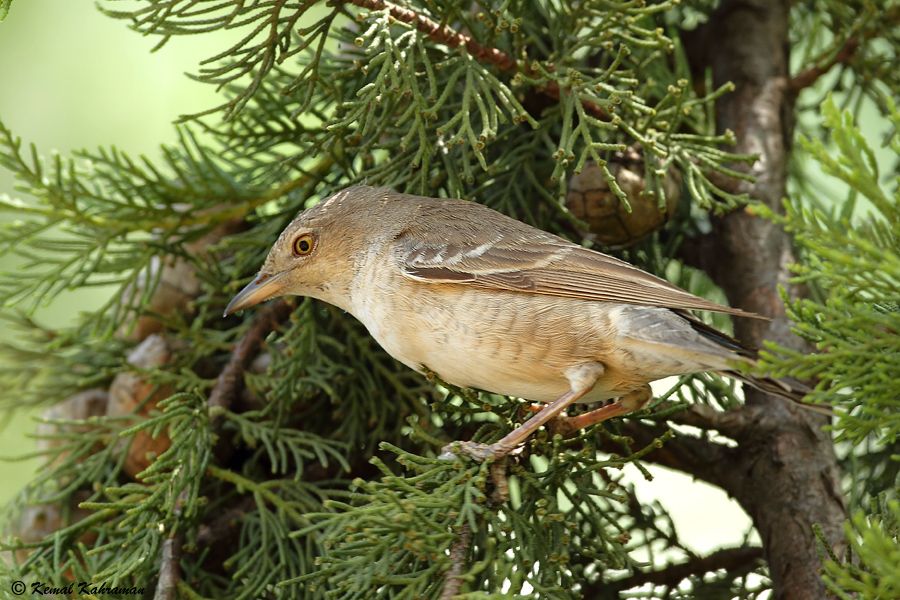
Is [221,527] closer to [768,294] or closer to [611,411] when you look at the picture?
[611,411]

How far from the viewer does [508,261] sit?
3406 mm

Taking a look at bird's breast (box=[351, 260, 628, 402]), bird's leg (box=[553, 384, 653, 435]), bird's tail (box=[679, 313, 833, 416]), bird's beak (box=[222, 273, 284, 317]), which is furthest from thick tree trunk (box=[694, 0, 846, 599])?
Answer: bird's beak (box=[222, 273, 284, 317])

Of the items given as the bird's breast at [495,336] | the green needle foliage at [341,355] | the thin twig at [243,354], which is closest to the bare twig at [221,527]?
the green needle foliage at [341,355]

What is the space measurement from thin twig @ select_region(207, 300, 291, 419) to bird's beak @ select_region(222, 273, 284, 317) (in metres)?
0.24

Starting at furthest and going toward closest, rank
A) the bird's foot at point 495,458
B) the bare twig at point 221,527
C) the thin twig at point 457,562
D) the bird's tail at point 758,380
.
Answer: the bare twig at point 221,527
the bird's foot at point 495,458
the bird's tail at point 758,380
the thin twig at point 457,562

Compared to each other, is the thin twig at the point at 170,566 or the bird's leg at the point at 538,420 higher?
the bird's leg at the point at 538,420

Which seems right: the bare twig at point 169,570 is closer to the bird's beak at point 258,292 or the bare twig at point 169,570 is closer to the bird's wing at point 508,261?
the bird's beak at point 258,292

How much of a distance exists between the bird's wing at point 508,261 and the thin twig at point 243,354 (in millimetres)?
657

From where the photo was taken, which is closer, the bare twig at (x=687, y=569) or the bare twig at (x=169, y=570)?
the bare twig at (x=169, y=570)

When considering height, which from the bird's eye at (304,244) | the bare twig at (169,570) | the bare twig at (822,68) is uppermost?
the bare twig at (822,68)

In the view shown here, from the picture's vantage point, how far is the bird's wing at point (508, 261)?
3.25m

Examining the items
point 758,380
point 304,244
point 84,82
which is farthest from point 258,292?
point 84,82

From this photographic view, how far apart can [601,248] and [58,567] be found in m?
2.27

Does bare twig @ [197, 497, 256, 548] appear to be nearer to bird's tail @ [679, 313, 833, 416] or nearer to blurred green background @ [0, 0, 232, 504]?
bird's tail @ [679, 313, 833, 416]
